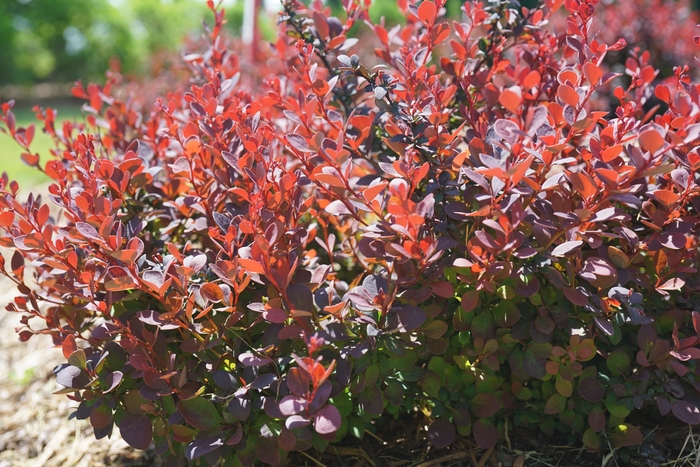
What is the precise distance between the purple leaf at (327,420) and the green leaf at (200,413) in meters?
0.34

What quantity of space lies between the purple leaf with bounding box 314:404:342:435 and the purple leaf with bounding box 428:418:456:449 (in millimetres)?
471

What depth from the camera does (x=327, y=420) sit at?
4.17 feet

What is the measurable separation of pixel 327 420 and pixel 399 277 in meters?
0.38

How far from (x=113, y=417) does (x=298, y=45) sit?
1.15 m

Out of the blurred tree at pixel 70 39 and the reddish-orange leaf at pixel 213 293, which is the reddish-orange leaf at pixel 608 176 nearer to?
the reddish-orange leaf at pixel 213 293

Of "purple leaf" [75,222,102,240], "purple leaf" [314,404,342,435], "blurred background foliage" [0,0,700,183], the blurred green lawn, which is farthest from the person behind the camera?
"blurred background foliage" [0,0,700,183]

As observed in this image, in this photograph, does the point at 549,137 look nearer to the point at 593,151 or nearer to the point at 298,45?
the point at 593,151

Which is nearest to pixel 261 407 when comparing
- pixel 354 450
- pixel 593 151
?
pixel 354 450

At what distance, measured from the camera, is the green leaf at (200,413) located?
1475 millimetres

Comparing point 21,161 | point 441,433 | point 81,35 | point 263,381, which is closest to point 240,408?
point 263,381

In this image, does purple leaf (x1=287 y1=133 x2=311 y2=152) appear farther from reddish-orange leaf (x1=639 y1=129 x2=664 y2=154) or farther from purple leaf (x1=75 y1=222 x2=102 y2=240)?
reddish-orange leaf (x1=639 y1=129 x2=664 y2=154)

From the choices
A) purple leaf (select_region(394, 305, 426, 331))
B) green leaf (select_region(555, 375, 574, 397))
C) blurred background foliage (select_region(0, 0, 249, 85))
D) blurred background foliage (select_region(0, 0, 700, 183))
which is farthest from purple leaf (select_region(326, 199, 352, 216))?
blurred background foliage (select_region(0, 0, 249, 85))

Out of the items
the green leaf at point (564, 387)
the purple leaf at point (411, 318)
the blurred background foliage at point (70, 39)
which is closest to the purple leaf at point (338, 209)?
the purple leaf at point (411, 318)

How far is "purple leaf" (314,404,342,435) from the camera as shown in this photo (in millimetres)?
1249
